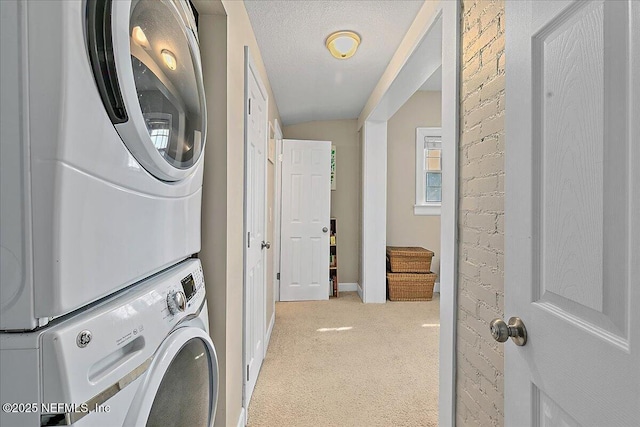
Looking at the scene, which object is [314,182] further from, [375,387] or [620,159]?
[620,159]

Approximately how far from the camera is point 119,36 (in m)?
0.58

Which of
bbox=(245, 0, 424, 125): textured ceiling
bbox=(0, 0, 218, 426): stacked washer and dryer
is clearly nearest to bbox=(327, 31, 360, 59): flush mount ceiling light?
bbox=(245, 0, 424, 125): textured ceiling

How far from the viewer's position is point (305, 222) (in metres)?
4.29

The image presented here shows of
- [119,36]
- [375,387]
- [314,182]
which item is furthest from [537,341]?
[314,182]

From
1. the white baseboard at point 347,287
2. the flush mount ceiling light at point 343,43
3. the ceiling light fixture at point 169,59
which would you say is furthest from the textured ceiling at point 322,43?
the white baseboard at point 347,287

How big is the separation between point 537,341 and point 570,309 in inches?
4.9

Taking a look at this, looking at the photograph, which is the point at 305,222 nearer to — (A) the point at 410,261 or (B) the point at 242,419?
(A) the point at 410,261

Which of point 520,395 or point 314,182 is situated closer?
point 520,395

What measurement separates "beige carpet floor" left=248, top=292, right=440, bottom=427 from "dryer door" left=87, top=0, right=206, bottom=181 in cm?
164

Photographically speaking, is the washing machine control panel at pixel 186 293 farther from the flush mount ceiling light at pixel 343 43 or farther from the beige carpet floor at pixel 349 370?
the flush mount ceiling light at pixel 343 43

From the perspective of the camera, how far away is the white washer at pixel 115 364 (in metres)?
0.46

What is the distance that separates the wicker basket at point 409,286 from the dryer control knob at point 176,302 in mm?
3629

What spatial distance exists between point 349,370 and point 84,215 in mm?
2304

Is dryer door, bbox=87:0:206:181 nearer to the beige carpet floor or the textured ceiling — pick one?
the textured ceiling
